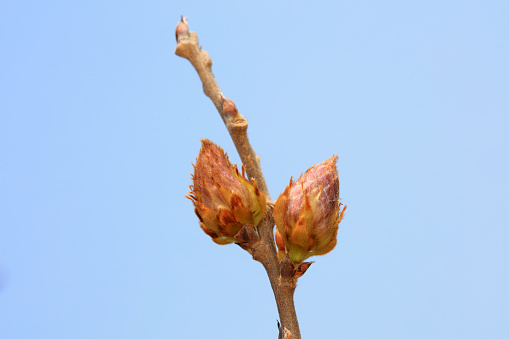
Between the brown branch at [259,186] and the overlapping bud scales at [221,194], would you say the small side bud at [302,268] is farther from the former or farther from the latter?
the overlapping bud scales at [221,194]

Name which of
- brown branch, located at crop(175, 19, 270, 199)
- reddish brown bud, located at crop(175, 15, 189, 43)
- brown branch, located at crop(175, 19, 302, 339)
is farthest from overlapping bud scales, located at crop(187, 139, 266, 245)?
reddish brown bud, located at crop(175, 15, 189, 43)

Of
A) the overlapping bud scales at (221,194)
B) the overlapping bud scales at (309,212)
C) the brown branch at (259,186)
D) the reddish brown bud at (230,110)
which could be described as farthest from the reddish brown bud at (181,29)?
the overlapping bud scales at (309,212)

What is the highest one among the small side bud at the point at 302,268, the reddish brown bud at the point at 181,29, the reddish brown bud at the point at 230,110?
the reddish brown bud at the point at 181,29

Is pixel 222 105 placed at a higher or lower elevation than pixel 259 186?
higher

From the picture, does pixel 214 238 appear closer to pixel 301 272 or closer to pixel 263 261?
pixel 263 261

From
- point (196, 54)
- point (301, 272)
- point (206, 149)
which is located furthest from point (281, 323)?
point (196, 54)

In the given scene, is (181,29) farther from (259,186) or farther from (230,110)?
(259,186)

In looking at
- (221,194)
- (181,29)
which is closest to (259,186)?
(221,194)
